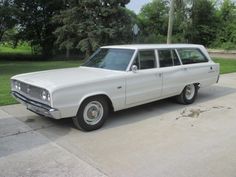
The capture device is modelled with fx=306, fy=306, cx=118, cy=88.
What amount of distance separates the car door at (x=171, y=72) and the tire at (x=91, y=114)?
1793mm

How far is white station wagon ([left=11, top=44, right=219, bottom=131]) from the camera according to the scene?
5.39m

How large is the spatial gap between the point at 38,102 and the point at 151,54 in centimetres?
280

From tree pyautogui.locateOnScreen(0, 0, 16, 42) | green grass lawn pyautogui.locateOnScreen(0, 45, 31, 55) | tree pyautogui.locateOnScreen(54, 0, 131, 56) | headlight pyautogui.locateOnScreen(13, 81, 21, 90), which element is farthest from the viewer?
green grass lawn pyautogui.locateOnScreen(0, 45, 31, 55)

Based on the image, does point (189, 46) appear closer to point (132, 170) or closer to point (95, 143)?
point (95, 143)

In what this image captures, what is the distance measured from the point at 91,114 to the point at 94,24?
772 inches

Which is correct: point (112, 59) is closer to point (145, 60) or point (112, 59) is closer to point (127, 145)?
point (145, 60)

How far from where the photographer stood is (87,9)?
25.0 m

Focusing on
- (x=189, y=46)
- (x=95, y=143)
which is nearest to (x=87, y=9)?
(x=189, y=46)

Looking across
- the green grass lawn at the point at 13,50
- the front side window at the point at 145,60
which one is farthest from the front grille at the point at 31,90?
the green grass lawn at the point at 13,50

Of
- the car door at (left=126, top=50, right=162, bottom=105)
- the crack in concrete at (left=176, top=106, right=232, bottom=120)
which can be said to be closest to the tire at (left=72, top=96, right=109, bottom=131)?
A: the car door at (left=126, top=50, right=162, bottom=105)

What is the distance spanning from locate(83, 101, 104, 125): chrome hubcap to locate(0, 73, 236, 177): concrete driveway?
9.6 inches

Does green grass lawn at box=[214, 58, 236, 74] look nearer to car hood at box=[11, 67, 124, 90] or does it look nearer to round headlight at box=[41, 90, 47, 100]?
car hood at box=[11, 67, 124, 90]

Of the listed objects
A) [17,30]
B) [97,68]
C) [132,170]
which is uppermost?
[17,30]

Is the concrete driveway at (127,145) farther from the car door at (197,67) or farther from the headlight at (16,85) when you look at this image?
the car door at (197,67)
